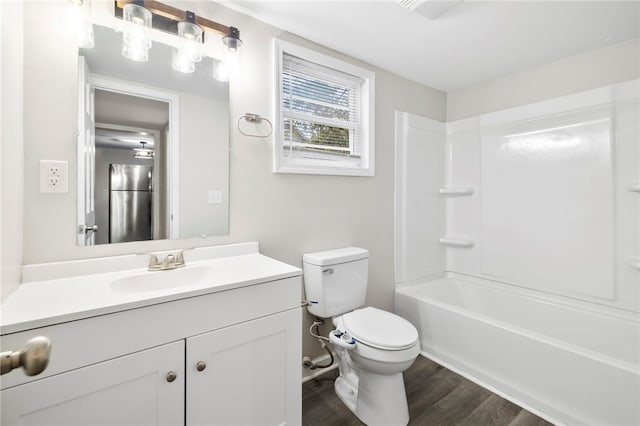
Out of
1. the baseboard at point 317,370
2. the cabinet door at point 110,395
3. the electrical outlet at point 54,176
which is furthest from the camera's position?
the baseboard at point 317,370

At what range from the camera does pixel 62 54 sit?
1.19 m

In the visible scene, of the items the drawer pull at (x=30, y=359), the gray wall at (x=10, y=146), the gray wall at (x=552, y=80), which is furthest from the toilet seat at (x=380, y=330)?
the gray wall at (x=552, y=80)

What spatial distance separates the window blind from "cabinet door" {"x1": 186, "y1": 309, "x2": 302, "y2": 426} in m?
1.11

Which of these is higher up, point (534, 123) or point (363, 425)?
point (534, 123)

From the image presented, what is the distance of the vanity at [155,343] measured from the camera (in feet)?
2.64

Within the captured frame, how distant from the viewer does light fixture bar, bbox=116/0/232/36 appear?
1328mm

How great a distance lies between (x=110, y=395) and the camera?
887mm

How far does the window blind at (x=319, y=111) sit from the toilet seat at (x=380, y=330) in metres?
1.11

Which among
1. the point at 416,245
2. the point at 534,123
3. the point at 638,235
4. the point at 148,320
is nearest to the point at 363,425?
the point at 148,320

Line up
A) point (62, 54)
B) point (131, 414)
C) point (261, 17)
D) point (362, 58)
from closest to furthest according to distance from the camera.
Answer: point (131, 414), point (62, 54), point (261, 17), point (362, 58)

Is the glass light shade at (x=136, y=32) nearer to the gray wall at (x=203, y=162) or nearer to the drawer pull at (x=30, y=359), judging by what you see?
the gray wall at (x=203, y=162)

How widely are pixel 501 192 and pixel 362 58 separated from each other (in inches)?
63.7

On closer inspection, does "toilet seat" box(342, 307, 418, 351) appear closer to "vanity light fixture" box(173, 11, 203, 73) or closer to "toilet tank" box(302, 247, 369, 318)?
"toilet tank" box(302, 247, 369, 318)

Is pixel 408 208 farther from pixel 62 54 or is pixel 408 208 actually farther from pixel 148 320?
pixel 62 54
